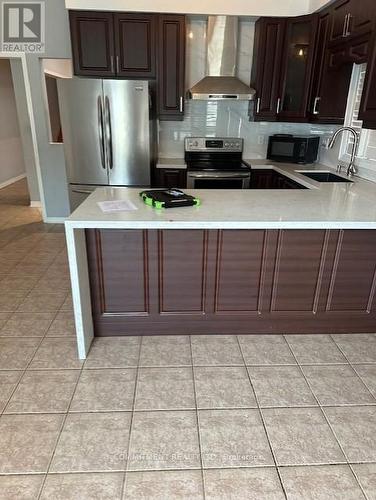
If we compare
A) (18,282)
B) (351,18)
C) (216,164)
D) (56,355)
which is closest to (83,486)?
(56,355)

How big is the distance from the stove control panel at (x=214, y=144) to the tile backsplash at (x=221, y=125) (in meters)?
0.10

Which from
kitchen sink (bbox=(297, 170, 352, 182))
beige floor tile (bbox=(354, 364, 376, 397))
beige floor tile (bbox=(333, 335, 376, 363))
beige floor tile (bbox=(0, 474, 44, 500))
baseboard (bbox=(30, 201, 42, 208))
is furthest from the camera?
baseboard (bbox=(30, 201, 42, 208))

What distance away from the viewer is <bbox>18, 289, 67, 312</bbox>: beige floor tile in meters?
2.75

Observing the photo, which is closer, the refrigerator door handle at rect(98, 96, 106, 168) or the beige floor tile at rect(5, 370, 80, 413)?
the beige floor tile at rect(5, 370, 80, 413)

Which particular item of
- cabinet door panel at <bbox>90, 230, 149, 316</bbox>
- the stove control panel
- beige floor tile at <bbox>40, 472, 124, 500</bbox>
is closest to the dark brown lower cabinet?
cabinet door panel at <bbox>90, 230, 149, 316</bbox>

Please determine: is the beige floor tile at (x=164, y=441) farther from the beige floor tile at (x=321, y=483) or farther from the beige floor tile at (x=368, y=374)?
the beige floor tile at (x=368, y=374)

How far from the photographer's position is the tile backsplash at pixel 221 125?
406 cm

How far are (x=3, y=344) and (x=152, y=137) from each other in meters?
2.49

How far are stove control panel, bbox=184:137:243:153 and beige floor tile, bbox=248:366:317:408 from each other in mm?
2888

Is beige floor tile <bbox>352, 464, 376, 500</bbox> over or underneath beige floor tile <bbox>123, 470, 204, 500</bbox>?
underneath

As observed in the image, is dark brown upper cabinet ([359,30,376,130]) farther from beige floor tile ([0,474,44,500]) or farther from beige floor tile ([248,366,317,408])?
beige floor tile ([0,474,44,500])

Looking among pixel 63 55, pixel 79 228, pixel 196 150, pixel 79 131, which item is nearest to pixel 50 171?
pixel 79 131

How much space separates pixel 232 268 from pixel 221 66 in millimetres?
2697

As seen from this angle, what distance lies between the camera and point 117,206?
214 cm
